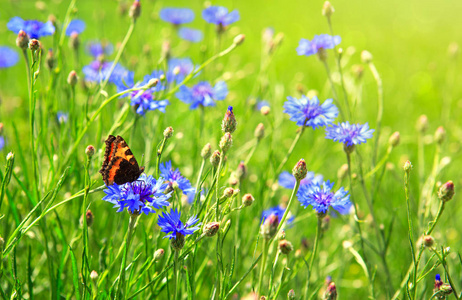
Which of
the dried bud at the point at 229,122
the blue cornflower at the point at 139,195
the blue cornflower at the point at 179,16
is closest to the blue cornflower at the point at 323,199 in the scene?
the dried bud at the point at 229,122

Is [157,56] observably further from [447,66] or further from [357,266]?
[447,66]

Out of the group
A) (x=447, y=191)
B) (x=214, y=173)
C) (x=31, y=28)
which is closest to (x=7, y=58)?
(x=31, y=28)

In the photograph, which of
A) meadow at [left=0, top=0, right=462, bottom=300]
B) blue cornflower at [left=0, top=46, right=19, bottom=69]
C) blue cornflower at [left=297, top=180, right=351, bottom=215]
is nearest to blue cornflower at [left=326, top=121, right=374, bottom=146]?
meadow at [left=0, top=0, right=462, bottom=300]

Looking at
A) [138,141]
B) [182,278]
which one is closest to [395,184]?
[138,141]

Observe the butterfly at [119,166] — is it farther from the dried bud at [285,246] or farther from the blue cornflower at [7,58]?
the blue cornflower at [7,58]

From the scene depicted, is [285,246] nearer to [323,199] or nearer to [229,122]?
[323,199]
